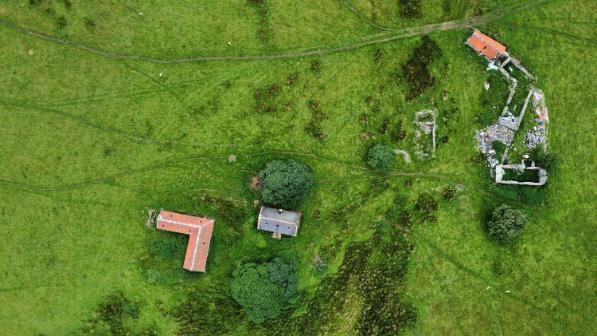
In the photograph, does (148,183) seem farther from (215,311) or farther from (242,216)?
(215,311)

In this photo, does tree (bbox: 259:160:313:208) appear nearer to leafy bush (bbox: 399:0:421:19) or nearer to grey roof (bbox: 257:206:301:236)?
grey roof (bbox: 257:206:301:236)

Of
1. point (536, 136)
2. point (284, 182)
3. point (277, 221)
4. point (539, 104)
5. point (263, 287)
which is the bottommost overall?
point (263, 287)

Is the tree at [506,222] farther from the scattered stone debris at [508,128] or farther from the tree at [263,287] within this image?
the tree at [263,287]

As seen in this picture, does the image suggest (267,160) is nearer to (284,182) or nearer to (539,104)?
(284,182)

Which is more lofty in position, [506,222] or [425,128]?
[425,128]

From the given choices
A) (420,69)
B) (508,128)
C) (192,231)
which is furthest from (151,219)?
(508,128)

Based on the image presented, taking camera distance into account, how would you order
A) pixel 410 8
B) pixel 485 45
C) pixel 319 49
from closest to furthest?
1. pixel 485 45
2. pixel 319 49
3. pixel 410 8

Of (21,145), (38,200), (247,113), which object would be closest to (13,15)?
(21,145)
